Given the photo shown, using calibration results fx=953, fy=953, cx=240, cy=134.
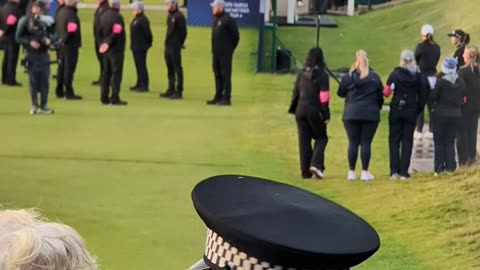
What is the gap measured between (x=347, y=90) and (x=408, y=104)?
476 mm

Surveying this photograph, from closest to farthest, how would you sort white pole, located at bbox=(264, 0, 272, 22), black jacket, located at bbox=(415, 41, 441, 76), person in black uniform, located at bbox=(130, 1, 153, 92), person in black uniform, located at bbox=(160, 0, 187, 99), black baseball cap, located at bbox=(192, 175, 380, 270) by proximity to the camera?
black baseball cap, located at bbox=(192, 175, 380, 270) → black jacket, located at bbox=(415, 41, 441, 76) → white pole, located at bbox=(264, 0, 272, 22) → person in black uniform, located at bbox=(160, 0, 187, 99) → person in black uniform, located at bbox=(130, 1, 153, 92)

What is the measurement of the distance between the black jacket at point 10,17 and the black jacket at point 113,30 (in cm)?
134

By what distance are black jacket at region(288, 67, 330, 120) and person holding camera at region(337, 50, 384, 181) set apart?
0.46ft

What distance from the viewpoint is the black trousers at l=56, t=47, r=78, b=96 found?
10.6 meters

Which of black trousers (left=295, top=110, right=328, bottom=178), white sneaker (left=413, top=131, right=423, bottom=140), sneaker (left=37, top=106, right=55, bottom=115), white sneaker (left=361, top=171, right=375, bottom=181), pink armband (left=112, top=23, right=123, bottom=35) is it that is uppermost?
pink armband (left=112, top=23, right=123, bottom=35)

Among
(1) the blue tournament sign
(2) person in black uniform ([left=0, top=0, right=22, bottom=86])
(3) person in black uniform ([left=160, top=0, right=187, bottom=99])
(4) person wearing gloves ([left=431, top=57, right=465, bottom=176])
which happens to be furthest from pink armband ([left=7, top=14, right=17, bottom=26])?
(4) person wearing gloves ([left=431, top=57, right=465, bottom=176])

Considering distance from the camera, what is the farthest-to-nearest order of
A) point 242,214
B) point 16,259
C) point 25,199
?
point 25,199 → point 242,214 → point 16,259

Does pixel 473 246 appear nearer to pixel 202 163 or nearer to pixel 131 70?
pixel 202 163

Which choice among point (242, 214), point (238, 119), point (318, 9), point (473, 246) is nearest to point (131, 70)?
point (238, 119)

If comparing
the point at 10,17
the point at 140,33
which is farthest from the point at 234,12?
the point at 10,17

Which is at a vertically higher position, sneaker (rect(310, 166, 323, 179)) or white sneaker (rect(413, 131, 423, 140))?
white sneaker (rect(413, 131, 423, 140))

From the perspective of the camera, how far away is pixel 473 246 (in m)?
5.84

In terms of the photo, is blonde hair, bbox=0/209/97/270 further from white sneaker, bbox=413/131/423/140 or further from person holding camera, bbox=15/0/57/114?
person holding camera, bbox=15/0/57/114

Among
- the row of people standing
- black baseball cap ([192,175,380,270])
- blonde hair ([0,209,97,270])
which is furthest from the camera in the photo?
the row of people standing
